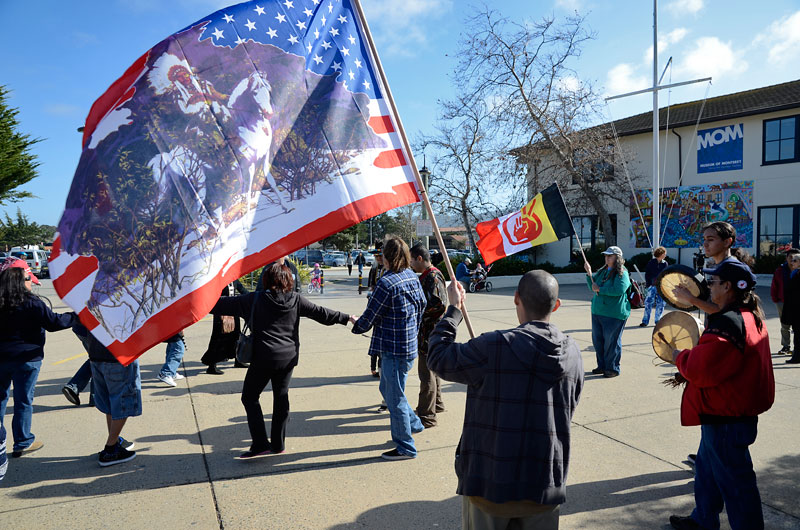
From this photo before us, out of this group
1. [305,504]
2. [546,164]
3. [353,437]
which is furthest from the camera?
[546,164]

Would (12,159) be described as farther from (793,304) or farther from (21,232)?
(21,232)

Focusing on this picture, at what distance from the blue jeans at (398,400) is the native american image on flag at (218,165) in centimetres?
181

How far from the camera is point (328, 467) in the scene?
4.29 m

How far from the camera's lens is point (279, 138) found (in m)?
3.14

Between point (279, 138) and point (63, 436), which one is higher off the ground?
point (279, 138)

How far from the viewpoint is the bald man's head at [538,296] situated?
2256mm

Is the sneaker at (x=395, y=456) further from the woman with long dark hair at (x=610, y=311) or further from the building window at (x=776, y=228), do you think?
the building window at (x=776, y=228)

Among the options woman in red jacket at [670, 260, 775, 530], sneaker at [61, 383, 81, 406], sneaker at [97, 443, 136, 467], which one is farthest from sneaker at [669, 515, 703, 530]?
sneaker at [61, 383, 81, 406]

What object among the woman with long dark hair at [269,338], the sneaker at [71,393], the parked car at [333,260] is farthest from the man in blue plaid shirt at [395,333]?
the parked car at [333,260]

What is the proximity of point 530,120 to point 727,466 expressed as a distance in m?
22.5

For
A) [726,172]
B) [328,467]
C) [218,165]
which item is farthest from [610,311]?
[726,172]

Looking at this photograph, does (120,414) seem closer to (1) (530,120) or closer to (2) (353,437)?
(2) (353,437)

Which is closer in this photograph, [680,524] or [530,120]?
[680,524]

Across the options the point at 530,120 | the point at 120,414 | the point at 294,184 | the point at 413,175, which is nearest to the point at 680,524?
the point at 413,175
